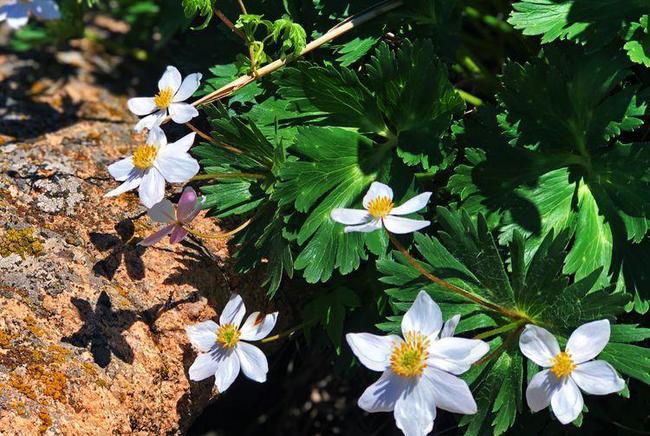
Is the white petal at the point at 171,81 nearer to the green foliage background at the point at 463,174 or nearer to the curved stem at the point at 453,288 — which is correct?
the green foliage background at the point at 463,174

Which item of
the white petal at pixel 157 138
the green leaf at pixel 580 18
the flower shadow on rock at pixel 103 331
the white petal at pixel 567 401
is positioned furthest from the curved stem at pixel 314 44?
the white petal at pixel 567 401

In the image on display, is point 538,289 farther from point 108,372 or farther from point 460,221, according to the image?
point 108,372

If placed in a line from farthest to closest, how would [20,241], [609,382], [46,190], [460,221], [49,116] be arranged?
1. [49,116]
2. [46,190]
3. [20,241]
4. [460,221]
5. [609,382]

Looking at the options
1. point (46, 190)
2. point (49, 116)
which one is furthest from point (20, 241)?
point (49, 116)

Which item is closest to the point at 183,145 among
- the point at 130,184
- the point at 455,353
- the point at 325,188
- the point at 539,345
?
the point at 130,184

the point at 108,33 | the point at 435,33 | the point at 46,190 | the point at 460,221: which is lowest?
the point at 108,33

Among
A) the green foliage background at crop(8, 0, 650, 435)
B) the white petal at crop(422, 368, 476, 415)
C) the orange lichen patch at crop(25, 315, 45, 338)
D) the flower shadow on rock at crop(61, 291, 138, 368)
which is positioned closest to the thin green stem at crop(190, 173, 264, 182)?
the green foliage background at crop(8, 0, 650, 435)
